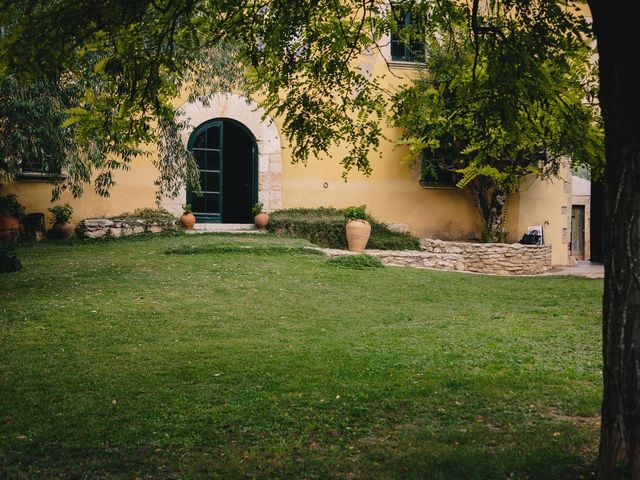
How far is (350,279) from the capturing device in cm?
1046

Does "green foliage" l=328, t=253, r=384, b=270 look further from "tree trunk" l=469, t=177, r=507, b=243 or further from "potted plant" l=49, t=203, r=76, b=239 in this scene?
"potted plant" l=49, t=203, r=76, b=239

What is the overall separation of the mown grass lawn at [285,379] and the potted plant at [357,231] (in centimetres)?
389

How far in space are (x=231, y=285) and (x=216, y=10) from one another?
18.2 ft

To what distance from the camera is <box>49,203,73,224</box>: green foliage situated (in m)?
13.6

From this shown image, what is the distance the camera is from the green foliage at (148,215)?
14078 mm

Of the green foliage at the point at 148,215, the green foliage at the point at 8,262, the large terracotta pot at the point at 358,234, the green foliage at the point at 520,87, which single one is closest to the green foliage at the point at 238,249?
the large terracotta pot at the point at 358,234

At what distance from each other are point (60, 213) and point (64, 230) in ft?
1.28

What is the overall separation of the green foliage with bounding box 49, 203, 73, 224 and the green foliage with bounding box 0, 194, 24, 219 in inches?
28.7

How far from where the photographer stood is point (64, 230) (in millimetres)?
13703

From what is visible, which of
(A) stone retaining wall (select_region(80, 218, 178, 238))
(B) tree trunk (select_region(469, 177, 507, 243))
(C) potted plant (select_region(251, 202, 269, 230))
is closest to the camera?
(A) stone retaining wall (select_region(80, 218, 178, 238))

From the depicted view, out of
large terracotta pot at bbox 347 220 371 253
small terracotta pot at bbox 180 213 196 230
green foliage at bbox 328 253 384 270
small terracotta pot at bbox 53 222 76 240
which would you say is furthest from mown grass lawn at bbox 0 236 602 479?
small terracotta pot at bbox 180 213 196 230

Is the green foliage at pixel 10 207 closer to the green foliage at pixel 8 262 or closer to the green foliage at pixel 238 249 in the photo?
the green foliage at pixel 8 262

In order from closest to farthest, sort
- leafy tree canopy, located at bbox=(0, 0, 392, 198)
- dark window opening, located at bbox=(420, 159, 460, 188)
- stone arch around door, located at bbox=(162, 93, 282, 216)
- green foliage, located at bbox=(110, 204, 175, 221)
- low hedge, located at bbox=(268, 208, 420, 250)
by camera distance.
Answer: leafy tree canopy, located at bbox=(0, 0, 392, 198) → green foliage, located at bbox=(110, 204, 175, 221) → low hedge, located at bbox=(268, 208, 420, 250) → stone arch around door, located at bbox=(162, 93, 282, 216) → dark window opening, located at bbox=(420, 159, 460, 188)

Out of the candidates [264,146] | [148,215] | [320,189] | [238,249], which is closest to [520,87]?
[238,249]
